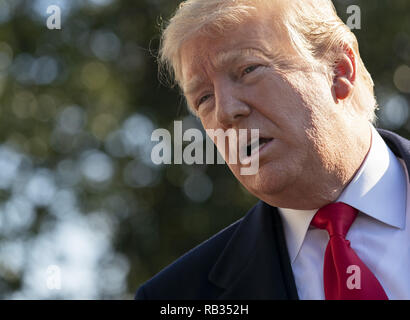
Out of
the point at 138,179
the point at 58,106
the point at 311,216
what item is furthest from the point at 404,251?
the point at 58,106

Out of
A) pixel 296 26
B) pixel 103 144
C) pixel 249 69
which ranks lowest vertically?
pixel 103 144

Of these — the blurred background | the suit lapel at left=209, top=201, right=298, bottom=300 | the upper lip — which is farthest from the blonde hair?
the blurred background

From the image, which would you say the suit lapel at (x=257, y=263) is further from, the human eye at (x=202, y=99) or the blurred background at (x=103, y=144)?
the blurred background at (x=103, y=144)

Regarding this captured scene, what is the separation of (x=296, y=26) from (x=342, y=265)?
3.36 feet

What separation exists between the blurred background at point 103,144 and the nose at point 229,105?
6835 millimetres

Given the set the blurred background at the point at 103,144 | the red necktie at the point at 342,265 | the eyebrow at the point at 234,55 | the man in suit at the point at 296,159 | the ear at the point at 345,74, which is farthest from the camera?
the blurred background at the point at 103,144

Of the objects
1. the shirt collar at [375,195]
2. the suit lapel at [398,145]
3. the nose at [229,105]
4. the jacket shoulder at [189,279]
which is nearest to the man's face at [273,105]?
the nose at [229,105]

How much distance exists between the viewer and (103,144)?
10438mm

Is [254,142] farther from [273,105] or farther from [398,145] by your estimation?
[398,145]

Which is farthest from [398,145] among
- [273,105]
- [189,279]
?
[189,279]

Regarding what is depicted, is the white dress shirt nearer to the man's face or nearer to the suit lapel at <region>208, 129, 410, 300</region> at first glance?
the suit lapel at <region>208, 129, 410, 300</region>

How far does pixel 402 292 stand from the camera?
2.51 m

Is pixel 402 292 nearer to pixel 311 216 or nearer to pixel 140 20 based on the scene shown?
pixel 311 216

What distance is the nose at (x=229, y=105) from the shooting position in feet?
8.84
